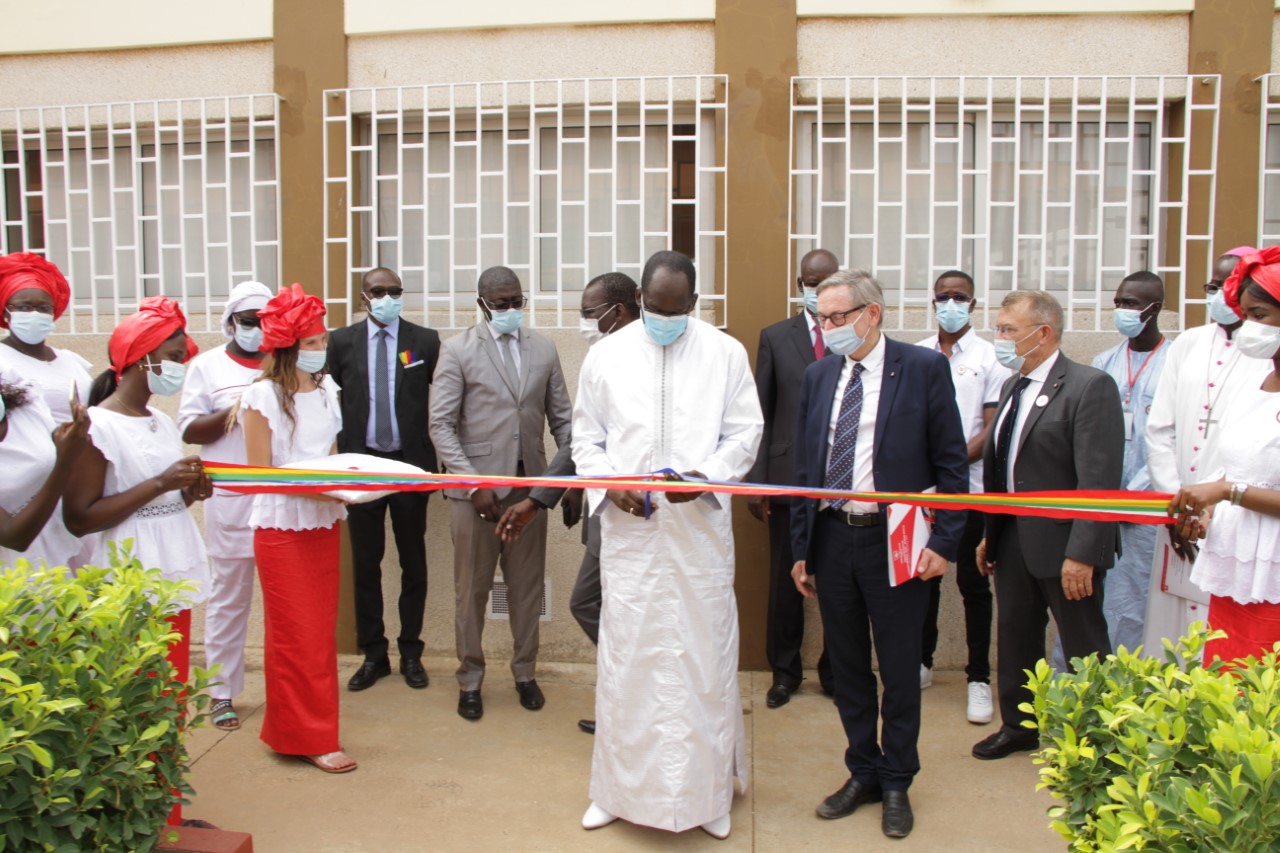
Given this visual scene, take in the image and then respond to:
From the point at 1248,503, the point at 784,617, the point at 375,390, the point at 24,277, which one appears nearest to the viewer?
the point at 1248,503

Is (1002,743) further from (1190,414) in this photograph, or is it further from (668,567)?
(668,567)

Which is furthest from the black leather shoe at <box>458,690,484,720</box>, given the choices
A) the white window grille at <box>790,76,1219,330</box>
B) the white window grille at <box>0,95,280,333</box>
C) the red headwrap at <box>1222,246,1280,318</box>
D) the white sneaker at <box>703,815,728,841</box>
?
the red headwrap at <box>1222,246,1280,318</box>

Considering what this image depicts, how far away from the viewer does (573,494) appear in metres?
5.37

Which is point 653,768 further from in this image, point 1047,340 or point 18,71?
point 18,71

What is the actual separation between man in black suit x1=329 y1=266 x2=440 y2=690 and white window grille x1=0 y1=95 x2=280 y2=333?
1.13m

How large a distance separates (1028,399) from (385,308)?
10.6ft

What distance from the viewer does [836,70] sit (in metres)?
6.07

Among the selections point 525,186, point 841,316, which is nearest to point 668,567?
point 841,316

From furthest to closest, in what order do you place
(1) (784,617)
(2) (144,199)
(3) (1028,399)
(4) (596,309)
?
(2) (144,199), (1) (784,617), (4) (596,309), (3) (1028,399)

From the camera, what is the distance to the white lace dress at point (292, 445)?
462cm

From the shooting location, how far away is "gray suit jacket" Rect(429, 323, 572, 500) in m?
5.52

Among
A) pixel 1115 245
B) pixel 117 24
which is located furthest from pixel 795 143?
pixel 117 24

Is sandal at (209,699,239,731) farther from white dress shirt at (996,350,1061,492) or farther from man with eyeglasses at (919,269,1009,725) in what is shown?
white dress shirt at (996,350,1061,492)

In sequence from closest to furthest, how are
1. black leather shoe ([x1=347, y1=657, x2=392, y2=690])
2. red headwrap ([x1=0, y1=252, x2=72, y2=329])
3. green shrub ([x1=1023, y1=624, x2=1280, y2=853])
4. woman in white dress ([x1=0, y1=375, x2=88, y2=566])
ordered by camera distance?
green shrub ([x1=1023, y1=624, x2=1280, y2=853]) → woman in white dress ([x1=0, y1=375, x2=88, y2=566]) → red headwrap ([x1=0, y1=252, x2=72, y2=329]) → black leather shoe ([x1=347, y1=657, x2=392, y2=690])
